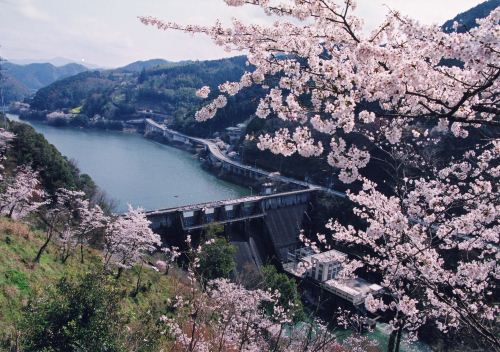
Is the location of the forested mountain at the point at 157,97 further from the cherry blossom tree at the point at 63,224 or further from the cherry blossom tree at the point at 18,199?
the cherry blossom tree at the point at 18,199

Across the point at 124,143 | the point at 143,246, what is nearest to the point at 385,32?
the point at 143,246

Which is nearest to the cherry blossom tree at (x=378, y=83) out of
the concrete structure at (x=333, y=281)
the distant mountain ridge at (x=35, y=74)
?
A: the concrete structure at (x=333, y=281)

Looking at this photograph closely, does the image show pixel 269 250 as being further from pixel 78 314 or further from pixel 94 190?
pixel 78 314

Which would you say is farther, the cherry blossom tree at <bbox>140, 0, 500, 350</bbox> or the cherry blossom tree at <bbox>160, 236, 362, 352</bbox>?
the cherry blossom tree at <bbox>160, 236, 362, 352</bbox>

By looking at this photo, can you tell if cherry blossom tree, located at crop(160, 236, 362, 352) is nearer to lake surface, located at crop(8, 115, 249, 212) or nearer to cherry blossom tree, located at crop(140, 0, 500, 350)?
cherry blossom tree, located at crop(140, 0, 500, 350)

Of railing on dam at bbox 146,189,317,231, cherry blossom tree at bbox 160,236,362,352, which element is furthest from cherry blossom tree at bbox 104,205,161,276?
railing on dam at bbox 146,189,317,231

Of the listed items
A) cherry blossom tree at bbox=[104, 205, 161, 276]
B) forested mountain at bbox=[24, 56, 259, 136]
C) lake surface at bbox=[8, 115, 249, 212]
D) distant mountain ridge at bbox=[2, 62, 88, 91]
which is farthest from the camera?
distant mountain ridge at bbox=[2, 62, 88, 91]

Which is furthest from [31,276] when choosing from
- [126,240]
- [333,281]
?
[333,281]
